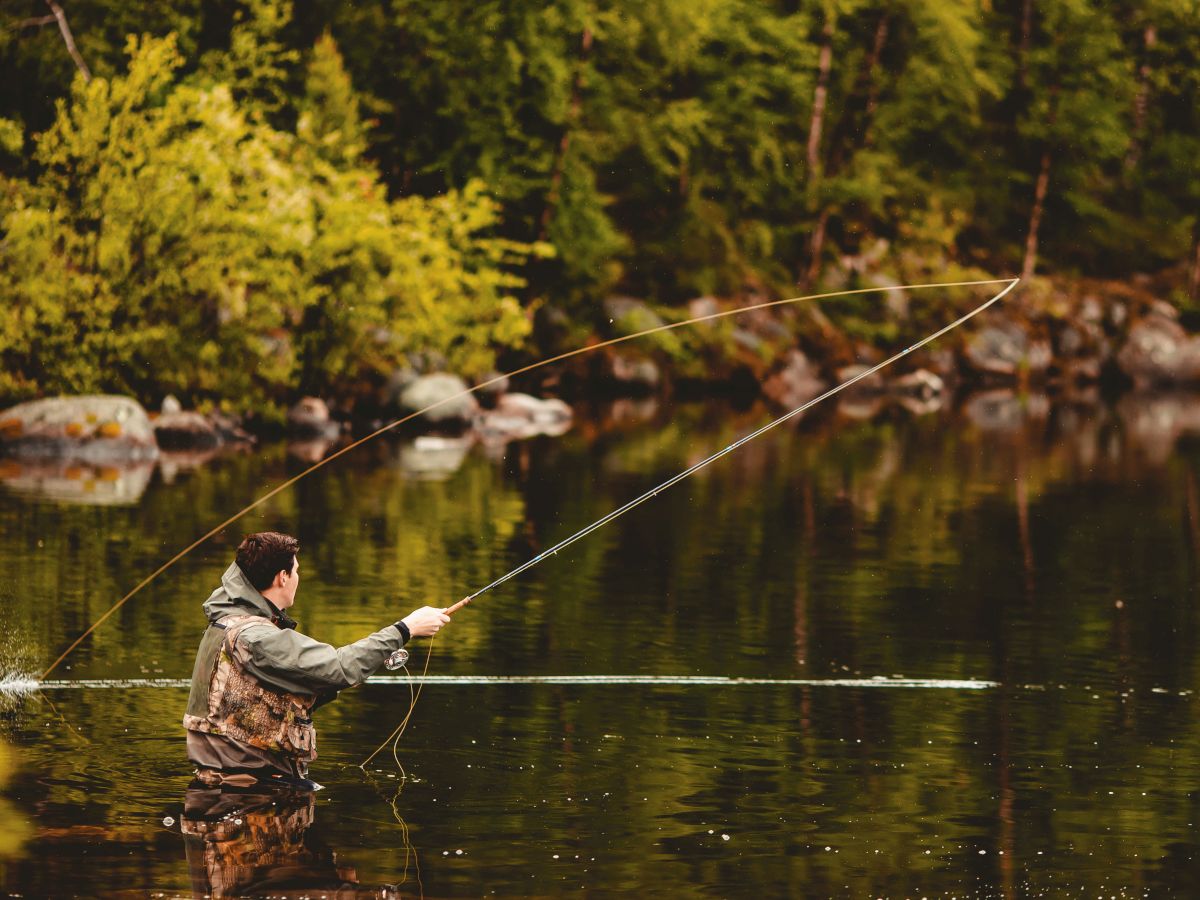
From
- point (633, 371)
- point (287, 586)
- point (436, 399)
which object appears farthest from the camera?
point (633, 371)

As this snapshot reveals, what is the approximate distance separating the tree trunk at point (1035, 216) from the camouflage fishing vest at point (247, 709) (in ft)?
180

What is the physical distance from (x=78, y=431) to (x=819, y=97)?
3145 cm

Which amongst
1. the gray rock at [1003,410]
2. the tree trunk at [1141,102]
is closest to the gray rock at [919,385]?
the gray rock at [1003,410]

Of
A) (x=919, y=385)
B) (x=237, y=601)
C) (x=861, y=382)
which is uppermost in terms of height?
(x=237, y=601)

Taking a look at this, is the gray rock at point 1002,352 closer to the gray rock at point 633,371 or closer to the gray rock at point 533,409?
the gray rock at point 633,371

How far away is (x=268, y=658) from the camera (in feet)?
27.7

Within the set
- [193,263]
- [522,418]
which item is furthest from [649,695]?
[522,418]

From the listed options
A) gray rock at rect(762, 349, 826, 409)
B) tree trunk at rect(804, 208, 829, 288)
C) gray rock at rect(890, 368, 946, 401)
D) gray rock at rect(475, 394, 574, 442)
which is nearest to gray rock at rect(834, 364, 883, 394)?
gray rock at rect(890, 368, 946, 401)

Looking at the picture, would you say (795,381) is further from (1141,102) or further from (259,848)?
(259,848)

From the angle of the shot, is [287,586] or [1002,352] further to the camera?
[1002,352]

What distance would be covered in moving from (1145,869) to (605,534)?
13.2 meters

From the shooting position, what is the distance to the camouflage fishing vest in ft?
28.1

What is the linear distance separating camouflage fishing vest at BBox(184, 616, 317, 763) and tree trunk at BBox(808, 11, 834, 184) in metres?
48.3

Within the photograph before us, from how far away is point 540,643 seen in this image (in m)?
14.0
